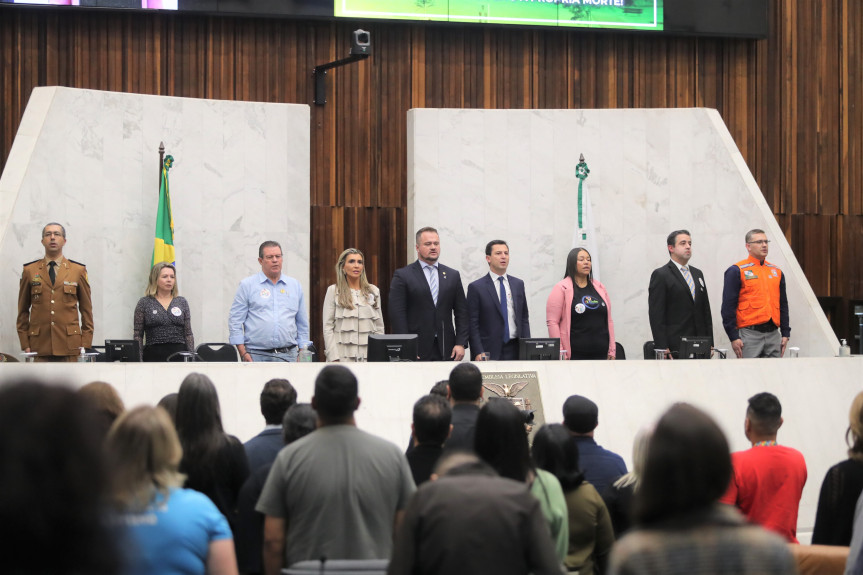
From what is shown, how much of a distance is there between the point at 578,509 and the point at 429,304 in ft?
13.6

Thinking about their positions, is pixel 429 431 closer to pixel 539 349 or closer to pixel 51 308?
pixel 539 349

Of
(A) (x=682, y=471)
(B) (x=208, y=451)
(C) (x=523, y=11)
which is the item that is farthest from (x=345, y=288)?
(A) (x=682, y=471)

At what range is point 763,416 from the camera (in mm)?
3805

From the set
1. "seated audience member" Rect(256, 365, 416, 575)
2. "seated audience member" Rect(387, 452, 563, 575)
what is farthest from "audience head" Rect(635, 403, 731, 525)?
"seated audience member" Rect(256, 365, 416, 575)

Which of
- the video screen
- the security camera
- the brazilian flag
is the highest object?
the video screen

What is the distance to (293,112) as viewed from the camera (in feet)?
33.6

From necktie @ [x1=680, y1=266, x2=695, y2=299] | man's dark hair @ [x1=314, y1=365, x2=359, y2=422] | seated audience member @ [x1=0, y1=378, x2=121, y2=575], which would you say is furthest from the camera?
necktie @ [x1=680, y1=266, x2=695, y2=299]

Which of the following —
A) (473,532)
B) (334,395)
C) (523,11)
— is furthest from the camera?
(523,11)

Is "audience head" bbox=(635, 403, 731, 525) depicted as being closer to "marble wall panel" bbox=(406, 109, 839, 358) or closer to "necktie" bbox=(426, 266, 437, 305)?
"necktie" bbox=(426, 266, 437, 305)

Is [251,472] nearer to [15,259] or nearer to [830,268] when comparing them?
[15,259]

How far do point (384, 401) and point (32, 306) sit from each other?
Result: 10.4 ft

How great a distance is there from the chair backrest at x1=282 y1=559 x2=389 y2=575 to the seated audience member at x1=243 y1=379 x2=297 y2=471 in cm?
98

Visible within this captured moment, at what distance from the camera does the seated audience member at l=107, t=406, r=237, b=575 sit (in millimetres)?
2312

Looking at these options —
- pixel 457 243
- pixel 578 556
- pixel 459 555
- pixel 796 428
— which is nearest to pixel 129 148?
pixel 457 243
